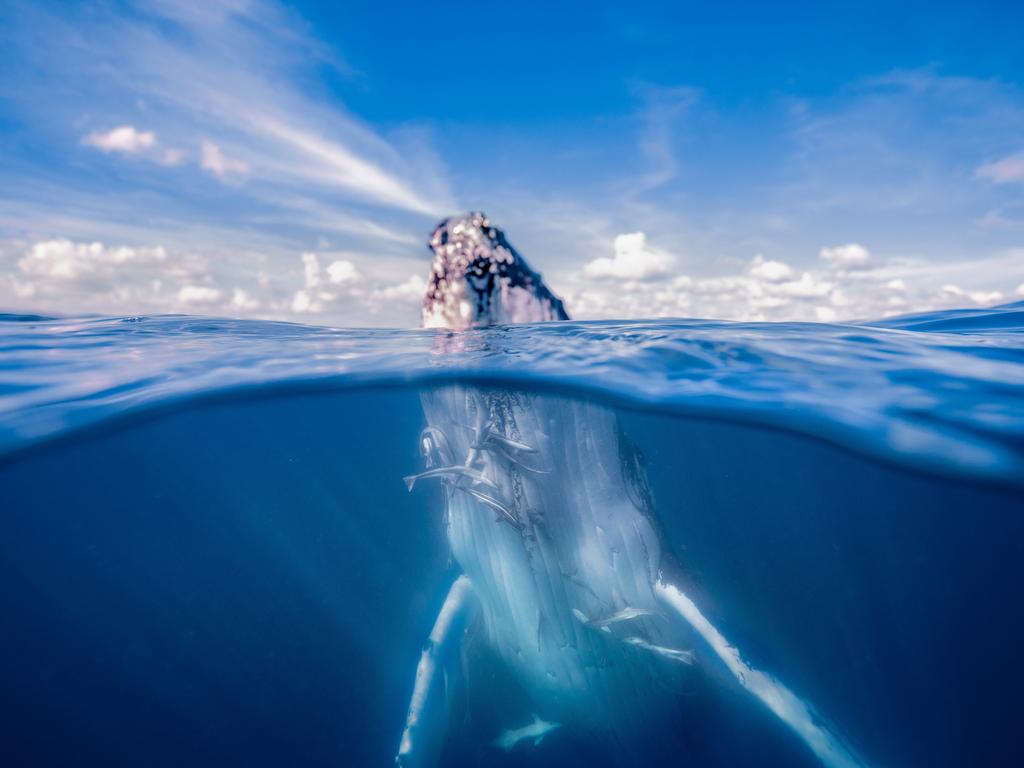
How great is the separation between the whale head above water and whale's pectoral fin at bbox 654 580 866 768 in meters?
5.60

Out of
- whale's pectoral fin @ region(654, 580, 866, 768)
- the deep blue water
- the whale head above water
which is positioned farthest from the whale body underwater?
the whale head above water

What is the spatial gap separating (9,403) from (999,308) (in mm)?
17046

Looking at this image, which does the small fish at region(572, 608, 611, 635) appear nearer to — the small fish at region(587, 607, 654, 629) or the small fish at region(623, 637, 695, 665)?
the small fish at region(587, 607, 654, 629)

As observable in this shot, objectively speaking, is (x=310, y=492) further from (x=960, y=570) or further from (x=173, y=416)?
(x=960, y=570)

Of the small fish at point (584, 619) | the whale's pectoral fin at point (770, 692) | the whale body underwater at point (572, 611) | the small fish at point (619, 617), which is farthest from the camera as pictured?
the whale body underwater at point (572, 611)

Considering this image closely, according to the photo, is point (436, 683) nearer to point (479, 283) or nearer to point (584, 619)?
point (584, 619)

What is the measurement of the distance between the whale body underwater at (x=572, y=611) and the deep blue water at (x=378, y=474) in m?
0.35

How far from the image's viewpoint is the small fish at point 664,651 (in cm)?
Answer: 669

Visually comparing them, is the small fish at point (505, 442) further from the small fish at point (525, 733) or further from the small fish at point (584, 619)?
the small fish at point (525, 733)

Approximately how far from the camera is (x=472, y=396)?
9.64 metres

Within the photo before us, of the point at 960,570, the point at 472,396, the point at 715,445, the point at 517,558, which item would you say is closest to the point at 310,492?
the point at 472,396

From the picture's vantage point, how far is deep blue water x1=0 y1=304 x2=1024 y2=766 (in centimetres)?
748

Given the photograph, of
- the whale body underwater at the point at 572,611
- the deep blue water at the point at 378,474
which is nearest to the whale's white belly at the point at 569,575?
the whale body underwater at the point at 572,611

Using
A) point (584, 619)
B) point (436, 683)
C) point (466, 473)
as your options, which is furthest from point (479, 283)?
point (436, 683)
